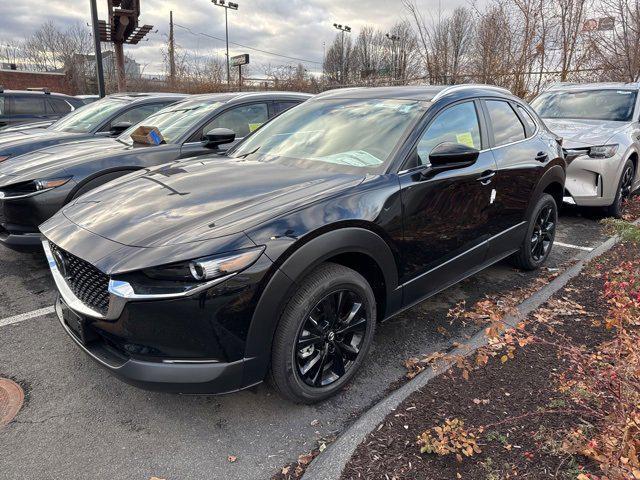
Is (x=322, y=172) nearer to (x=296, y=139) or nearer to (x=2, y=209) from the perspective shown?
(x=296, y=139)

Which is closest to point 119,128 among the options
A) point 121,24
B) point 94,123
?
point 94,123

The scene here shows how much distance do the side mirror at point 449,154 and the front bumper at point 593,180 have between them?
371cm

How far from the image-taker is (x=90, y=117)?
691 cm

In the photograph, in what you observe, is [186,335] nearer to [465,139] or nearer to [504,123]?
[465,139]

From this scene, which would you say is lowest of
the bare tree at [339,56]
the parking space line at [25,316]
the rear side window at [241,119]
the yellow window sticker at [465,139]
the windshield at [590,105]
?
the parking space line at [25,316]

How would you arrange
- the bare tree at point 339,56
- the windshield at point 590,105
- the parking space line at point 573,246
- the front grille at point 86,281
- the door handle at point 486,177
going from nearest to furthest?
the front grille at point 86,281 → the door handle at point 486,177 → the parking space line at point 573,246 → the windshield at point 590,105 → the bare tree at point 339,56

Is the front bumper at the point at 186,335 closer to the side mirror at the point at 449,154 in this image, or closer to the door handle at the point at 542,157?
the side mirror at the point at 449,154

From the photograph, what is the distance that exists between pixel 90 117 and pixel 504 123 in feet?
19.7

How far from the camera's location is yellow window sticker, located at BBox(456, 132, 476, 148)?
3356 mm

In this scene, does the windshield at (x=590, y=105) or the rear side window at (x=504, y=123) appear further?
the windshield at (x=590, y=105)

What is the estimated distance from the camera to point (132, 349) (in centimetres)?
208

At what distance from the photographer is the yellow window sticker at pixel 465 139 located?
3.36m

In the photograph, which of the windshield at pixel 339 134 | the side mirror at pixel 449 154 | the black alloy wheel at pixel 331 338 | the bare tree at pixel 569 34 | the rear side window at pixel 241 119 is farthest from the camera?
the bare tree at pixel 569 34

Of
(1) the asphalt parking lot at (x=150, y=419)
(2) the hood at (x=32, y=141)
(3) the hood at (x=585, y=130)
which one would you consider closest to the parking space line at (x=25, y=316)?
(1) the asphalt parking lot at (x=150, y=419)
